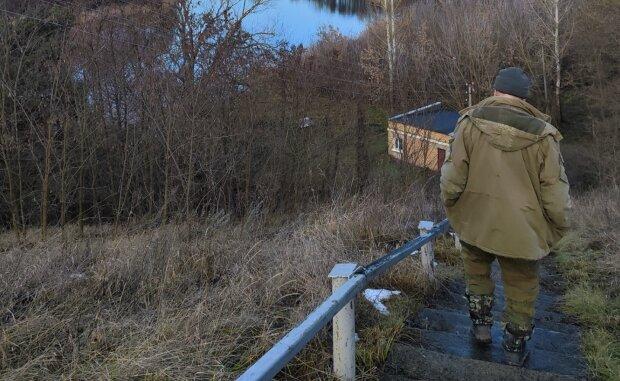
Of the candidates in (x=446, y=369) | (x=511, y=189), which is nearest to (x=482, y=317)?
(x=446, y=369)

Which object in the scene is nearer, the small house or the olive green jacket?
the olive green jacket

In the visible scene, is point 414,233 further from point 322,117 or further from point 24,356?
point 322,117

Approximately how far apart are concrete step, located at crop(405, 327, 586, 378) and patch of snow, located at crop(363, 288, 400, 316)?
312 mm

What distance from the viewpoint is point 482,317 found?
397 centimetres

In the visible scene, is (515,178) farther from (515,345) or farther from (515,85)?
(515,345)

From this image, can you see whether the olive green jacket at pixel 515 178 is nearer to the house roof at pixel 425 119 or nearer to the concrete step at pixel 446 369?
the concrete step at pixel 446 369

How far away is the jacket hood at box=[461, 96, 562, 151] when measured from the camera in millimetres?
3529

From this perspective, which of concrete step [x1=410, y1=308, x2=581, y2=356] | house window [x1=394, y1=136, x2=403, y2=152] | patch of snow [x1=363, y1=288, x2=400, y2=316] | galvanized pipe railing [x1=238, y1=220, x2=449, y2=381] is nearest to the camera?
galvanized pipe railing [x1=238, y1=220, x2=449, y2=381]

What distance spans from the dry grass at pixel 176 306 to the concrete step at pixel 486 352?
0.76 ft

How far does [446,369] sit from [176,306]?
1770 mm

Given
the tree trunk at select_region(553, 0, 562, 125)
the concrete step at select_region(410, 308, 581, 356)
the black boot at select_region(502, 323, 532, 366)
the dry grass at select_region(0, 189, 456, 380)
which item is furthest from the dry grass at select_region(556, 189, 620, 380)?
the tree trunk at select_region(553, 0, 562, 125)

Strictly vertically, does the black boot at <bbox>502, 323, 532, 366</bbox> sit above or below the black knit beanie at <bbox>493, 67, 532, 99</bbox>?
below

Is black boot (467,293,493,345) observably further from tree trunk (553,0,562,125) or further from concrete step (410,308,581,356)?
tree trunk (553,0,562,125)

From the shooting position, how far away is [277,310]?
3.90 metres
